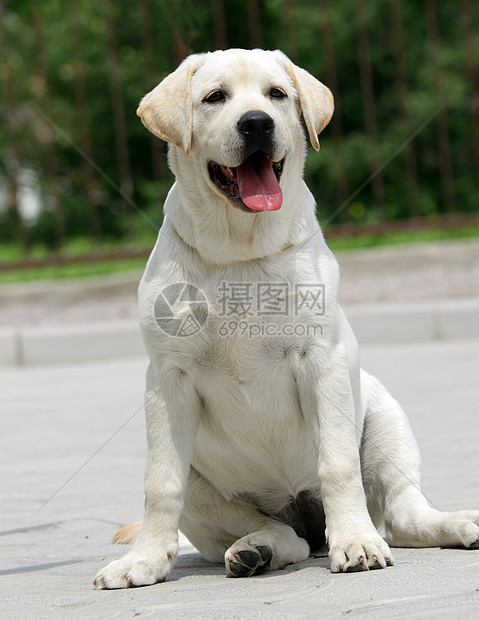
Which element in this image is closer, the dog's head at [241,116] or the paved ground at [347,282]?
the dog's head at [241,116]

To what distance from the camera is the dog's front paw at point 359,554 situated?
255 centimetres

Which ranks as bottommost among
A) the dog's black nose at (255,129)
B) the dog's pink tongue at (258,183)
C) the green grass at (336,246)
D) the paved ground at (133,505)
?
the paved ground at (133,505)

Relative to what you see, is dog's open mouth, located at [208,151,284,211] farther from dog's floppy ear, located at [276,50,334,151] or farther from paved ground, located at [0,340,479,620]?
paved ground, located at [0,340,479,620]

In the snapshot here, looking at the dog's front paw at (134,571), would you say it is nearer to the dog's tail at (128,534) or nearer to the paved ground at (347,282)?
the dog's tail at (128,534)

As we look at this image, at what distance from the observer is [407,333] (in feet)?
25.1

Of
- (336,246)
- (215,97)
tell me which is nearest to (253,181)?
(215,97)

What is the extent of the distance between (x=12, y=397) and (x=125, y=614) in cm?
454

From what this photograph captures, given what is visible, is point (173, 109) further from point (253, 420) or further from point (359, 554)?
point (359, 554)

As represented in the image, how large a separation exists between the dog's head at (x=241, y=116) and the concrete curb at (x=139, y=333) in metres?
4.53

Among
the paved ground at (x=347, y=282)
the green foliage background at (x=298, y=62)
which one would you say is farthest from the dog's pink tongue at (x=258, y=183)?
the green foliage background at (x=298, y=62)

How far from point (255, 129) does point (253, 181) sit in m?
0.18

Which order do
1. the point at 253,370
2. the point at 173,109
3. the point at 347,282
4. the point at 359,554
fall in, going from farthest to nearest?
the point at 347,282 < the point at 173,109 < the point at 253,370 < the point at 359,554

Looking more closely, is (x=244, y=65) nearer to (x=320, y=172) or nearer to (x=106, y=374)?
(x=106, y=374)

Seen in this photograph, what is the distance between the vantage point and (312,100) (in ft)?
10.3
